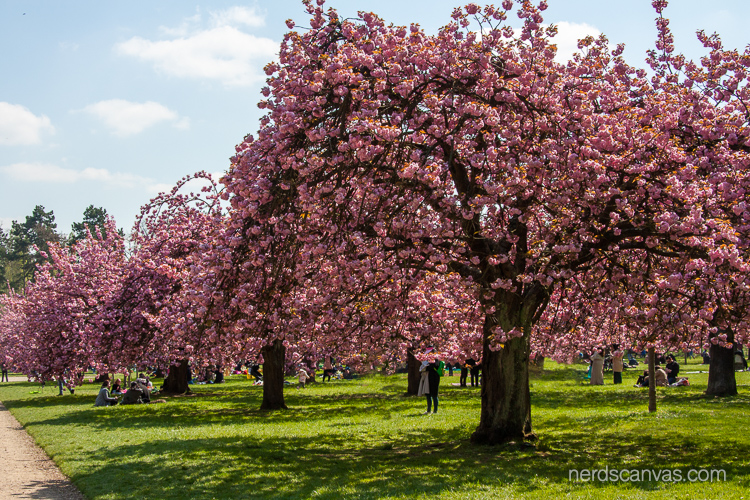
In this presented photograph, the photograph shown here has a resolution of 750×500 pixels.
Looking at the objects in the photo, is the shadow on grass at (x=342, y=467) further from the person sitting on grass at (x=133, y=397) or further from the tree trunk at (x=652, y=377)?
the person sitting on grass at (x=133, y=397)

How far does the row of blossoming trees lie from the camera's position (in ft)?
30.5

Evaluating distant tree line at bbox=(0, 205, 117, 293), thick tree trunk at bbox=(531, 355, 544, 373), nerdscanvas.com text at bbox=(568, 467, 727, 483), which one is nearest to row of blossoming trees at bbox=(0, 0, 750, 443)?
nerdscanvas.com text at bbox=(568, 467, 727, 483)

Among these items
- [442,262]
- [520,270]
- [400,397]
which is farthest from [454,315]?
[400,397]

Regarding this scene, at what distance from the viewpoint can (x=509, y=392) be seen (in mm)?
11383

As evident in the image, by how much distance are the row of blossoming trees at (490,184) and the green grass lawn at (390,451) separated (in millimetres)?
1792

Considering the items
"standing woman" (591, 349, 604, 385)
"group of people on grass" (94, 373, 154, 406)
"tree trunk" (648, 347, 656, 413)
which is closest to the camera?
"tree trunk" (648, 347, 656, 413)

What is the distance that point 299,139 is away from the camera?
9.83m

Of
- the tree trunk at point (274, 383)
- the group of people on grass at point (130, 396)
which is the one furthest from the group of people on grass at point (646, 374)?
the group of people on grass at point (130, 396)

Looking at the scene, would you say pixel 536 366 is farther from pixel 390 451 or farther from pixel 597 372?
pixel 390 451

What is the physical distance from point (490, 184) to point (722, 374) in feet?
50.2

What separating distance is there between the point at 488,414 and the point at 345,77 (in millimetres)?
6426

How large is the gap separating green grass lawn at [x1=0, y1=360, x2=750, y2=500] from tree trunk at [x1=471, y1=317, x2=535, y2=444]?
372 millimetres

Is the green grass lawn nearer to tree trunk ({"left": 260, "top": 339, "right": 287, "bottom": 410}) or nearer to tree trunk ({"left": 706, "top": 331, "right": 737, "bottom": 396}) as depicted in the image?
tree trunk ({"left": 706, "top": 331, "right": 737, "bottom": 396})

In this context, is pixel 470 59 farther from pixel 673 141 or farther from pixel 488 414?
pixel 488 414
